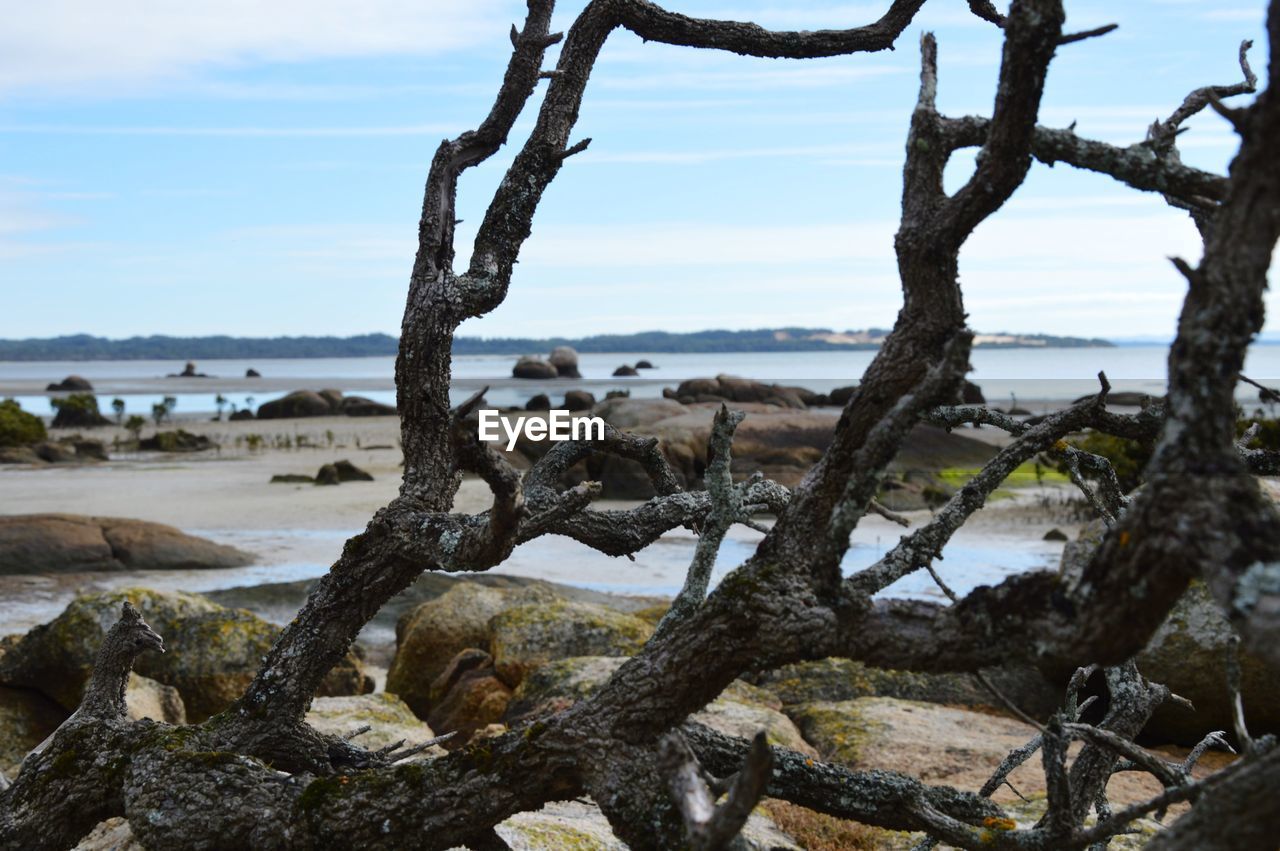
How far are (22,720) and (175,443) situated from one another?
Result: 86.4 feet

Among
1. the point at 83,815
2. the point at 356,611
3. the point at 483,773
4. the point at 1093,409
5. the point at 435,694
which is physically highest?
the point at 1093,409

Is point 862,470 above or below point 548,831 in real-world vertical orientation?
above

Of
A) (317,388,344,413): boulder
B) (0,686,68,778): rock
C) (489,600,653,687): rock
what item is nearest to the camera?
(0,686,68,778): rock

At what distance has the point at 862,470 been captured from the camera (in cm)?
352

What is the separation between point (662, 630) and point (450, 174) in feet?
7.34

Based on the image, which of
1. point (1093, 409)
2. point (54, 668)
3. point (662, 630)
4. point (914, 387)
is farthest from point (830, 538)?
point (54, 668)

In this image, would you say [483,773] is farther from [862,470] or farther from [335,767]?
[862,470]

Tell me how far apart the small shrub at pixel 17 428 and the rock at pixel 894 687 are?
27311mm

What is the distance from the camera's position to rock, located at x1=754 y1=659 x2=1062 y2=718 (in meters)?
10.9

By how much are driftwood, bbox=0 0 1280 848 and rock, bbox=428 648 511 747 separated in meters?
4.81

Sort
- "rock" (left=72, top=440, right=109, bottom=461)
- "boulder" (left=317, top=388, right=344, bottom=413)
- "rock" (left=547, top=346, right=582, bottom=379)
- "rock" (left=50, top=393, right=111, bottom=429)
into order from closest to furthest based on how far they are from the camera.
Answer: "rock" (left=72, top=440, right=109, bottom=461), "rock" (left=50, top=393, right=111, bottom=429), "boulder" (left=317, top=388, right=344, bottom=413), "rock" (left=547, top=346, right=582, bottom=379)

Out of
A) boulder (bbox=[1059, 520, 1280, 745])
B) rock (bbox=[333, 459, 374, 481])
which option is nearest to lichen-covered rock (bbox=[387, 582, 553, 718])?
boulder (bbox=[1059, 520, 1280, 745])

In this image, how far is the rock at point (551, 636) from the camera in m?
10.8

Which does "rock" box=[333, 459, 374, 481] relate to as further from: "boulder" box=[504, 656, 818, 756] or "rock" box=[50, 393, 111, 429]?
"rock" box=[50, 393, 111, 429]
